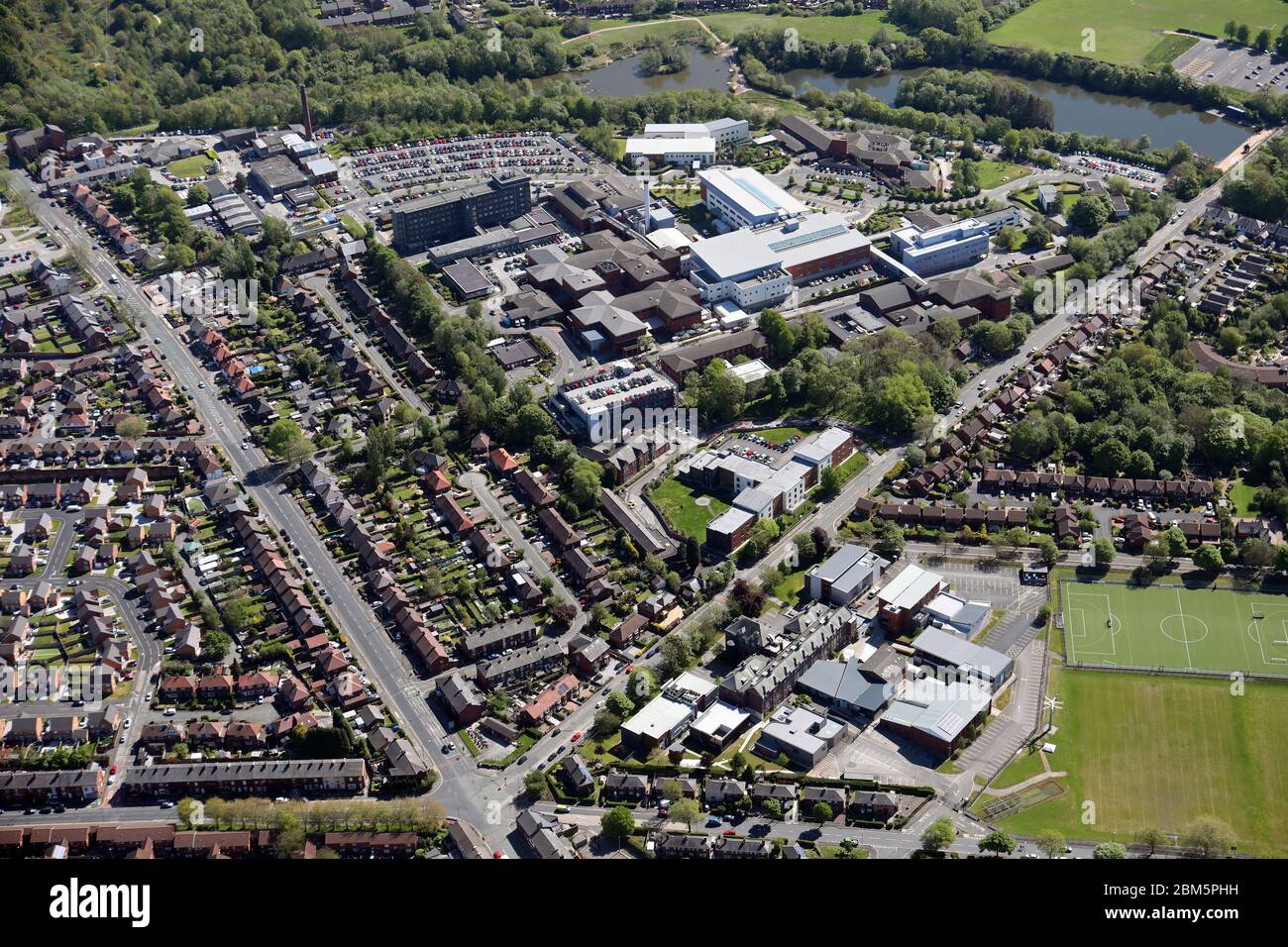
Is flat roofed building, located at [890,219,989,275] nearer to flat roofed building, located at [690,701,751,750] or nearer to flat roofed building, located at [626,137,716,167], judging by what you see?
flat roofed building, located at [626,137,716,167]

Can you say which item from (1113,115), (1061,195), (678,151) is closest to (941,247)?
(1061,195)

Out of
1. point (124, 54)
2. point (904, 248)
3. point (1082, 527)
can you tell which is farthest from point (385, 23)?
point (1082, 527)

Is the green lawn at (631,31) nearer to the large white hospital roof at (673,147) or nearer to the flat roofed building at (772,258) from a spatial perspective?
the large white hospital roof at (673,147)

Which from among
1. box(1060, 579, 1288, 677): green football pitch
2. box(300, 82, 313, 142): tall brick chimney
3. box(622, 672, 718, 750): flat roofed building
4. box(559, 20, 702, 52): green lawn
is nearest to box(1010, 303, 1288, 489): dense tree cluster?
box(1060, 579, 1288, 677): green football pitch

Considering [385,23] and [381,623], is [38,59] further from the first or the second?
[381,623]

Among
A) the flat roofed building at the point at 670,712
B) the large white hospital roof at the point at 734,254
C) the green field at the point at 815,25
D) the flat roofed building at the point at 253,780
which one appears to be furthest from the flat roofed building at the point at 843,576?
the green field at the point at 815,25

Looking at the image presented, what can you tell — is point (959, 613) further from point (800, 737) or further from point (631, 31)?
point (631, 31)
